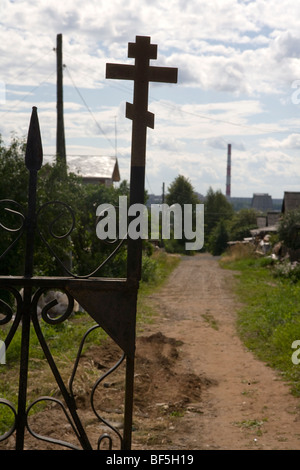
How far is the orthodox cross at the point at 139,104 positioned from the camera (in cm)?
310

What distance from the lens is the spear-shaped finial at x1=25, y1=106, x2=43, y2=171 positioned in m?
3.08

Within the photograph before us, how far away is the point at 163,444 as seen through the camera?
16.8 feet

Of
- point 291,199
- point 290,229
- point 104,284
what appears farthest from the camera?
point 291,199

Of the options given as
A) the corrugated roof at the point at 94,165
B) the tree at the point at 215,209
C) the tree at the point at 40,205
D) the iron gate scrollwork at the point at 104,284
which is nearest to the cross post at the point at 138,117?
the iron gate scrollwork at the point at 104,284

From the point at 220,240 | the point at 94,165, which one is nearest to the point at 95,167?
the point at 94,165

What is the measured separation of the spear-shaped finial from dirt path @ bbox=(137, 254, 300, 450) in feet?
10.1

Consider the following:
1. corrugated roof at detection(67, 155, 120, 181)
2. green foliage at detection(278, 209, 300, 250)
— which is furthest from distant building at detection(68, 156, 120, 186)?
green foliage at detection(278, 209, 300, 250)

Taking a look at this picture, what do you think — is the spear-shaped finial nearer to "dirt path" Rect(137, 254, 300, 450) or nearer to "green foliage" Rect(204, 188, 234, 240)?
"dirt path" Rect(137, 254, 300, 450)

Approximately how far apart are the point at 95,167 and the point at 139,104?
31.1 metres

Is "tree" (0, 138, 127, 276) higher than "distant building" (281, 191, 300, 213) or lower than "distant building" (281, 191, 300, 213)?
lower

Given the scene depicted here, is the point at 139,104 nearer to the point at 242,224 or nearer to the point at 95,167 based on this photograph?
the point at 95,167

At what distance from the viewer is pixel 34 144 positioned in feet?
10.1
